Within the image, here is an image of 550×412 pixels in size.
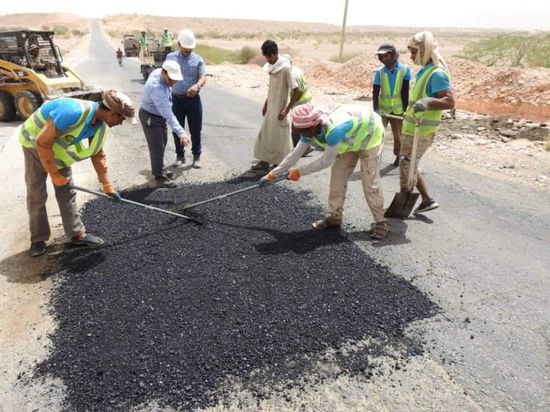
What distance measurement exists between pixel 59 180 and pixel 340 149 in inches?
97.9

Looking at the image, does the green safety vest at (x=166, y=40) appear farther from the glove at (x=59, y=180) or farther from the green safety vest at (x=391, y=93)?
the glove at (x=59, y=180)

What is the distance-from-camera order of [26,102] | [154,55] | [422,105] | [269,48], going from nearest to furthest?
[422,105], [269,48], [26,102], [154,55]

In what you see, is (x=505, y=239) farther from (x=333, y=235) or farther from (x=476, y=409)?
(x=476, y=409)

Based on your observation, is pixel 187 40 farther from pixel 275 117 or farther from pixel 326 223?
pixel 326 223

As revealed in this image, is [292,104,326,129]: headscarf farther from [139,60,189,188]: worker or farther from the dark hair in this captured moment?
the dark hair

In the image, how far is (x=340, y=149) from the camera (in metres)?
3.54

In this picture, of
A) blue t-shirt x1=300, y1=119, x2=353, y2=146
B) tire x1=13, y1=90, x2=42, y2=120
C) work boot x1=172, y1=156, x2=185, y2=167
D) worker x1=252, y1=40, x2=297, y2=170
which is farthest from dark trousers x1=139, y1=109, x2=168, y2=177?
tire x1=13, y1=90, x2=42, y2=120

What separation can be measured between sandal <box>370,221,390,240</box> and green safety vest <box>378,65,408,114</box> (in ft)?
7.86

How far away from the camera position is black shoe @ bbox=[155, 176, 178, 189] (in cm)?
525

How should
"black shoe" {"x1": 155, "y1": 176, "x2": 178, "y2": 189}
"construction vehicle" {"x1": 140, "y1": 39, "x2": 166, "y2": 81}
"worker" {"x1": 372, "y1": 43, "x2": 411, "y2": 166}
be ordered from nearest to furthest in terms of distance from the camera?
"black shoe" {"x1": 155, "y1": 176, "x2": 178, "y2": 189}, "worker" {"x1": 372, "y1": 43, "x2": 411, "y2": 166}, "construction vehicle" {"x1": 140, "y1": 39, "x2": 166, "y2": 81}

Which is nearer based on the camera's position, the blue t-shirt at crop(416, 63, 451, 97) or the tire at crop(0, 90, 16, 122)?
the blue t-shirt at crop(416, 63, 451, 97)

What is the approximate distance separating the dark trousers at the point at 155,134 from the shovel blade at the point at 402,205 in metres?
3.01

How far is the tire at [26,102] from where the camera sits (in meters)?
9.09

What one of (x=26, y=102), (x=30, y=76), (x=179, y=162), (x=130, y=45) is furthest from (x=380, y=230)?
(x=130, y=45)
